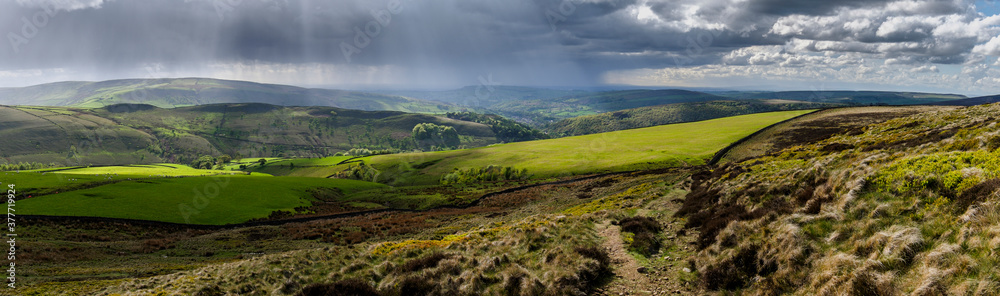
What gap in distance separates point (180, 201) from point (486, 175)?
7304 centimetres

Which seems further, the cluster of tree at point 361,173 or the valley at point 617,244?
the cluster of tree at point 361,173

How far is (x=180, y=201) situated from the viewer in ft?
194

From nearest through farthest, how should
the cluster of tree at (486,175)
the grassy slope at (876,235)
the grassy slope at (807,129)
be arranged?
the grassy slope at (876,235)
the grassy slope at (807,129)
the cluster of tree at (486,175)

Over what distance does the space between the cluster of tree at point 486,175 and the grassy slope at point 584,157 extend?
418 centimetres

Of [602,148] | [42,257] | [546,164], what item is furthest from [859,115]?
[42,257]

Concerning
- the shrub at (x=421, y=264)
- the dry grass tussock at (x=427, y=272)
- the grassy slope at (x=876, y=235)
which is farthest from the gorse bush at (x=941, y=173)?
the shrub at (x=421, y=264)

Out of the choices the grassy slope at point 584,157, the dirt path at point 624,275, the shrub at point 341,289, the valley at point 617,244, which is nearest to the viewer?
the valley at point 617,244

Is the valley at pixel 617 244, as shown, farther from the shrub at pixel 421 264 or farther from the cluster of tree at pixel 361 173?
the cluster of tree at pixel 361 173

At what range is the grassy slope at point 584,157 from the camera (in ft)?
338

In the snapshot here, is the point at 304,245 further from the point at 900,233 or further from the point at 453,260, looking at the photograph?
the point at 900,233

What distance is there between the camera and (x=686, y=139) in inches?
5192

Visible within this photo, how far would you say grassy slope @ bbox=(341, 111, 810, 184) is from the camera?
103 metres

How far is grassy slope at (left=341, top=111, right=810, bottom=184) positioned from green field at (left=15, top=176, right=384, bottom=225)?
55.4 m

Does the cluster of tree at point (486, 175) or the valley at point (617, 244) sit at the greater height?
the valley at point (617, 244)
